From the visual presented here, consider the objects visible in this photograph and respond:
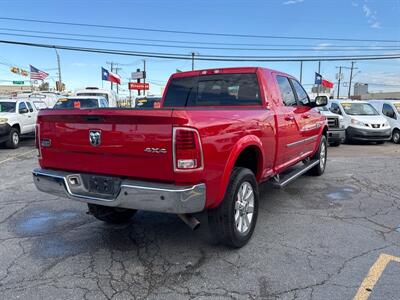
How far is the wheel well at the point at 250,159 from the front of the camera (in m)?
4.21

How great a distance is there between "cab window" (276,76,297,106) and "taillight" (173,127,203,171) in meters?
2.67

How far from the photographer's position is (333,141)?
13.6 meters

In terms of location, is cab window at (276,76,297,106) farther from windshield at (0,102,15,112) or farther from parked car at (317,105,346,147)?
windshield at (0,102,15,112)

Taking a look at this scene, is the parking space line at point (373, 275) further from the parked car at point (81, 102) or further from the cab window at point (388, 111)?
the cab window at point (388, 111)

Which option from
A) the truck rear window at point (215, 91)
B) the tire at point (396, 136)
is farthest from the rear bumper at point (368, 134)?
the truck rear window at point (215, 91)

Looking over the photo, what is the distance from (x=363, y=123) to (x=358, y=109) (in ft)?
4.65

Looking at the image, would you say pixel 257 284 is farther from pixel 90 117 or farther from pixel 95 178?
pixel 90 117

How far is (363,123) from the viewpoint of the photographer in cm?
1435

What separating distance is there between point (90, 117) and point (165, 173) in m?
0.97

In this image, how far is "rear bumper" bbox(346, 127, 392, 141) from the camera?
1430 cm

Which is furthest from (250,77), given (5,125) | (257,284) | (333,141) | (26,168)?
(5,125)

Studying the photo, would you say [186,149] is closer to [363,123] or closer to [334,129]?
[334,129]

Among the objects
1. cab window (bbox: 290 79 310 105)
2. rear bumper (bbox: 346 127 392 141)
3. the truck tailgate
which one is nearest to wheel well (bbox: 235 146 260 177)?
the truck tailgate

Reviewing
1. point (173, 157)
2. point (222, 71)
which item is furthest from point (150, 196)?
point (222, 71)
